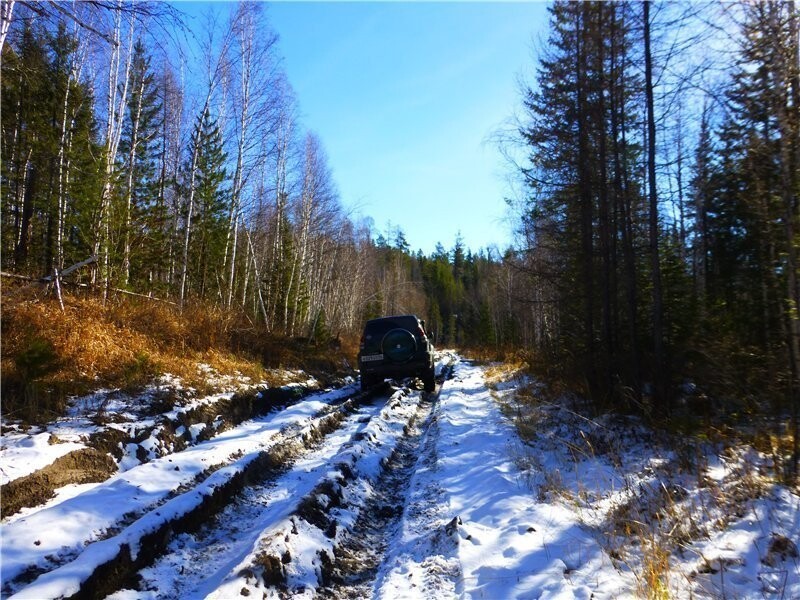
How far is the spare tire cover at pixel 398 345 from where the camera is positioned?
12.0 meters

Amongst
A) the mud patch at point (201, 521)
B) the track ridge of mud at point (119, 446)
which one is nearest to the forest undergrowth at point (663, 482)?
the mud patch at point (201, 521)

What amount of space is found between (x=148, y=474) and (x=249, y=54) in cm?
1731

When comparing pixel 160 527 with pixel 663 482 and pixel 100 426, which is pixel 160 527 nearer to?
pixel 100 426

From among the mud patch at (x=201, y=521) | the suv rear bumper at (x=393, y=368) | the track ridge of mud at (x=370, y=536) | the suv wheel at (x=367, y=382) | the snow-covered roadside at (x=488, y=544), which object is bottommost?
the track ridge of mud at (x=370, y=536)

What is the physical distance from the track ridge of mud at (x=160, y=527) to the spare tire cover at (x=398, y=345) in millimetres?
5073

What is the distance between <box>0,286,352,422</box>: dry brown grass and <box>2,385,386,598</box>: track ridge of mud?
281 cm

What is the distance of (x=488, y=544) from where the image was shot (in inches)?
154

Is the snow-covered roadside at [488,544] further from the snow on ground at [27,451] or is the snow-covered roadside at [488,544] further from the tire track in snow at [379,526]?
the snow on ground at [27,451]

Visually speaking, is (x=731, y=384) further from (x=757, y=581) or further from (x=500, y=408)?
(x=500, y=408)

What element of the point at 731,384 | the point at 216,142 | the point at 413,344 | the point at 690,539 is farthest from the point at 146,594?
the point at 216,142

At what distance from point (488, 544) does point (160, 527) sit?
2752 millimetres

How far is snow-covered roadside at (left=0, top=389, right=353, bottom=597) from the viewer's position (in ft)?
10.8

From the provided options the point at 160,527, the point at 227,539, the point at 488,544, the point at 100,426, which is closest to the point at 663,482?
the point at 488,544

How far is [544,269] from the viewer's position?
37.4 feet
